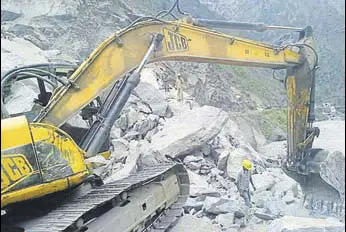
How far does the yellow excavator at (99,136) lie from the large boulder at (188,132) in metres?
1.57

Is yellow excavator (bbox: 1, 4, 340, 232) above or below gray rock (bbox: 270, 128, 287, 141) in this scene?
above

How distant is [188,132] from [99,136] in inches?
133

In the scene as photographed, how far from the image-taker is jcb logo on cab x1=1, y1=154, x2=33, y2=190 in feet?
9.53

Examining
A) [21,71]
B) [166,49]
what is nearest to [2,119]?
[21,71]

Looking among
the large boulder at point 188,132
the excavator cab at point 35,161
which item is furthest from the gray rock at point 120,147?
the excavator cab at point 35,161

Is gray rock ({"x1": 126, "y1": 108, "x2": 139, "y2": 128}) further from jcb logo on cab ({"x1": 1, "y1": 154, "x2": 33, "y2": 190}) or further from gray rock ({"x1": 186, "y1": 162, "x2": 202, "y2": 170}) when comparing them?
jcb logo on cab ({"x1": 1, "y1": 154, "x2": 33, "y2": 190})

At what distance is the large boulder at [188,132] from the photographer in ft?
23.2

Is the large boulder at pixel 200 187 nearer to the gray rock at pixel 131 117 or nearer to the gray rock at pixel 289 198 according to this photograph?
the gray rock at pixel 289 198

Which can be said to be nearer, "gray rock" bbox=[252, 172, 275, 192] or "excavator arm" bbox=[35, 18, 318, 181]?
"excavator arm" bbox=[35, 18, 318, 181]

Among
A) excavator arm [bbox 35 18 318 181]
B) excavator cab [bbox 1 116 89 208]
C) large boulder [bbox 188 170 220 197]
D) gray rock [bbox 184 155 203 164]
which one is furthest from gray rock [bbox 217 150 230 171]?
excavator cab [bbox 1 116 89 208]

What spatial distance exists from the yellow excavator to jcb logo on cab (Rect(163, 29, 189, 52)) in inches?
0.4

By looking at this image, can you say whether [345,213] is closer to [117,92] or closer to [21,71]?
[21,71]

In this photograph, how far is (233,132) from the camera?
31.3ft

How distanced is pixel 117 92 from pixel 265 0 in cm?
165
